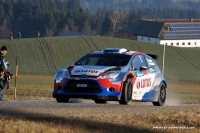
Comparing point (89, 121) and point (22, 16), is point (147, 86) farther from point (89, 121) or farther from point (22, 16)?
point (22, 16)

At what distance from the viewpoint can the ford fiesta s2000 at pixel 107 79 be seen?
49.8ft

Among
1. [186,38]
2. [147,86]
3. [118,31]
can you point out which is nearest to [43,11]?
[118,31]

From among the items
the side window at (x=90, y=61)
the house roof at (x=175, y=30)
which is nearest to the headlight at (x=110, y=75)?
the side window at (x=90, y=61)

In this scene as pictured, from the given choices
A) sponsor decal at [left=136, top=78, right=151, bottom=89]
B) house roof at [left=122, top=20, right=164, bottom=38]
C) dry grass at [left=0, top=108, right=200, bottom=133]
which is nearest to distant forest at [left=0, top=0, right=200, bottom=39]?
house roof at [left=122, top=20, right=164, bottom=38]

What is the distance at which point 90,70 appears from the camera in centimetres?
1532

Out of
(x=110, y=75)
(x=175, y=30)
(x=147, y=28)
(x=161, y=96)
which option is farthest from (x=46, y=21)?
(x=110, y=75)

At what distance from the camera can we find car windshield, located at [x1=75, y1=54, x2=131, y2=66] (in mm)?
16094

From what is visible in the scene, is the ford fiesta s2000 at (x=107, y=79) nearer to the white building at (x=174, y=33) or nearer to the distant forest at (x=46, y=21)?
the white building at (x=174, y=33)

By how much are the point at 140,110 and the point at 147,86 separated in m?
3.22

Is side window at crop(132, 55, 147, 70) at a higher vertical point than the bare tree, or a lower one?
higher

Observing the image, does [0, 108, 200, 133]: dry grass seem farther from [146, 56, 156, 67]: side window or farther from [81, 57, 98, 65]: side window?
[146, 56, 156, 67]: side window

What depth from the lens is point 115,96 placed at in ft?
50.0

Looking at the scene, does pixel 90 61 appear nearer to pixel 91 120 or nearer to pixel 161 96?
pixel 161 96

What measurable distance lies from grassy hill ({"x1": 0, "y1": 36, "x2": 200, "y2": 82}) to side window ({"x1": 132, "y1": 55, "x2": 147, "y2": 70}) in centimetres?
4925
